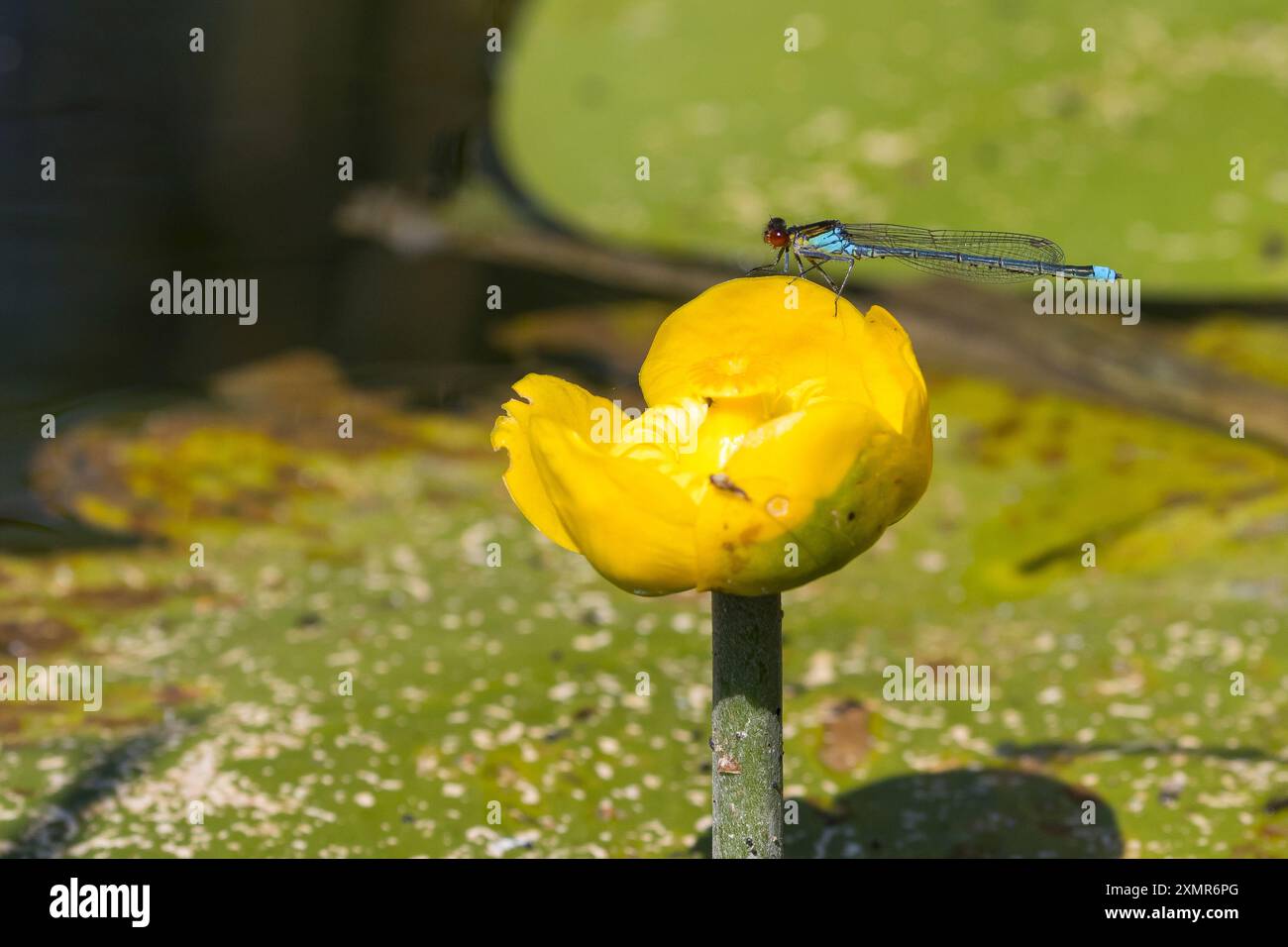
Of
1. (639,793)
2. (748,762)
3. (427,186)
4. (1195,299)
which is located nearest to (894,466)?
(748,762)

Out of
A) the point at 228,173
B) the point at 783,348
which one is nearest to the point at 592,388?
the point at 228,173

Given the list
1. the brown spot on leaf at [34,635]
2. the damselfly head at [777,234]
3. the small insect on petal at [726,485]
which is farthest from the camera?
the brown spot on leaf at [34,635]

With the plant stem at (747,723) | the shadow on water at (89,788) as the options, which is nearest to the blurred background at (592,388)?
the shadow on water at (89,788)

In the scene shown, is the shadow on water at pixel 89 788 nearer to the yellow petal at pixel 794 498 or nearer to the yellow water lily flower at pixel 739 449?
the yellow water lily flower at pixel 739 449

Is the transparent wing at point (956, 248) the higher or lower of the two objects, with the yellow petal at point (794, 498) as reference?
higher

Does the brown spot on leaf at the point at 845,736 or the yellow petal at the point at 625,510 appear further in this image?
the brown spot on leaf at the point at 845,736

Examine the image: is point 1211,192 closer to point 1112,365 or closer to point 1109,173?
point 1109,173
